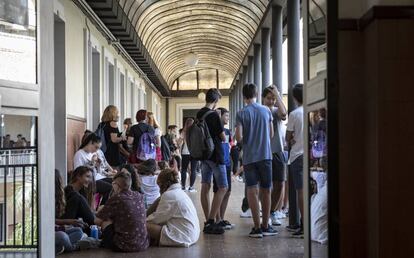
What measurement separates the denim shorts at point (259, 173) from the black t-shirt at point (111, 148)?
3039 mm

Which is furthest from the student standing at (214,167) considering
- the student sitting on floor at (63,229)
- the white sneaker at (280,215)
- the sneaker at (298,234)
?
the student sitting on floor at (63,229)

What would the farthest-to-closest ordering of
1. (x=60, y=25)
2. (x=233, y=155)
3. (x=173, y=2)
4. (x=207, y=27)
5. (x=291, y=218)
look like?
(x=207, y=27) < (x=173, y=2) < (x=233, y=155) < (x=60, y=25) < (x=291, y=218)

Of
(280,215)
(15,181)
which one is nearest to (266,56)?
(280,215)

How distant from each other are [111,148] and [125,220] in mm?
3329

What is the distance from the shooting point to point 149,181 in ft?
24.3

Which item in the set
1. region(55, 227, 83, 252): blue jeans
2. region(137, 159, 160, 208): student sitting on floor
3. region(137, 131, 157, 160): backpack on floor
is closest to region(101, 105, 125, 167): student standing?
region(137, 131, 157, 160): backpack on floor

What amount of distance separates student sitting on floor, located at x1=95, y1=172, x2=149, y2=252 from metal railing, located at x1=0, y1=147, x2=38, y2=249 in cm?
78

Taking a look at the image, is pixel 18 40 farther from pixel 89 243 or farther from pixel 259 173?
pixel 259 173

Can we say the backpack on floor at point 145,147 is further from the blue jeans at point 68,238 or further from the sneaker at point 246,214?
the blue jeans at point 68,238
